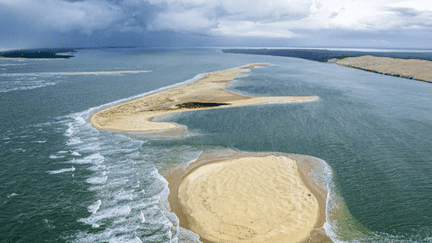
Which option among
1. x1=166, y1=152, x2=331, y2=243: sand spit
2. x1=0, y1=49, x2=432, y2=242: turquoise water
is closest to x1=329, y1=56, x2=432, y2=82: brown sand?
x1=0, y1=49, x2=432, y2=242: turquoise water

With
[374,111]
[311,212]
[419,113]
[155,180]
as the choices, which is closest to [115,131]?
[155,180]

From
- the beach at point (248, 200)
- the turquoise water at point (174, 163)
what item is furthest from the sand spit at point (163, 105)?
the beach at point (248, 200)

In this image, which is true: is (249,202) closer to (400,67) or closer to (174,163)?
(174,163)

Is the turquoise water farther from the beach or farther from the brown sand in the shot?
the brown sand

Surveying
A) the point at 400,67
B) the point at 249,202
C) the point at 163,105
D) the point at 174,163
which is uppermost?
the point at 400,67

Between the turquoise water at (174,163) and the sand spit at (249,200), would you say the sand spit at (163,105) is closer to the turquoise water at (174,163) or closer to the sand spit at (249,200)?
the turquoise water at (174,163)

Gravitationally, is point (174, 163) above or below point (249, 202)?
above

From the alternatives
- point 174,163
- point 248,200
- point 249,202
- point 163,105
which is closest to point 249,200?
point 248,200
